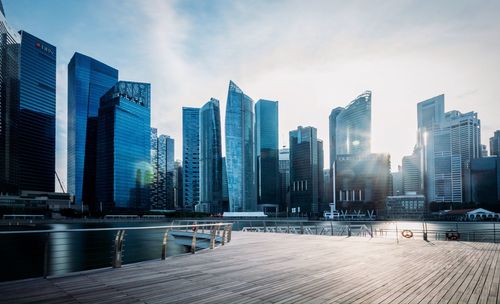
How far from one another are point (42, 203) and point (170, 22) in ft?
626

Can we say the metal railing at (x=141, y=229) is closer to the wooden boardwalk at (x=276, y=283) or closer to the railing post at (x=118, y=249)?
the railing post at (x=118, y=249)

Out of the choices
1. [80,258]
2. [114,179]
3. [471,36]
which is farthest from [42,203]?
[471,36]

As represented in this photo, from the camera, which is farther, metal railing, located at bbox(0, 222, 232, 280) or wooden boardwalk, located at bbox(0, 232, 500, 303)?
metal railing, located at bbox(0, 222, 232, 280)

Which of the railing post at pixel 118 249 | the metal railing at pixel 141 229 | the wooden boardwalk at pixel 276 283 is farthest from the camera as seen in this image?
the railing post at pixel 118 249

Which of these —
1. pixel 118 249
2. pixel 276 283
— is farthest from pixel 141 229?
pixel 276 283

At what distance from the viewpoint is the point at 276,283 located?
26.5 ft

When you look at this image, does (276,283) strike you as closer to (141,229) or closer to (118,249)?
(118,249)

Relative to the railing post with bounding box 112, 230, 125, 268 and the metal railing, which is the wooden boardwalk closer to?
the railing post with bounding box 112, 230, 125, 268

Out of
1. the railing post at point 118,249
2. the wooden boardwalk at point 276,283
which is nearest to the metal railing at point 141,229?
the railing post at point 118,249

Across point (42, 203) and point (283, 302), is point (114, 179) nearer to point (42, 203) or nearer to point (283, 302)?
point (42, 203)

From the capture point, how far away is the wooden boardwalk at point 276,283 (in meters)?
A: 6.62

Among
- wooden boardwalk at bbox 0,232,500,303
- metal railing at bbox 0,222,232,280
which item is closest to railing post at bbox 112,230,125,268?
metal railing at bbox 0,222,232,280

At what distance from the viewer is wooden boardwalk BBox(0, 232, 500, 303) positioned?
6.62 meters

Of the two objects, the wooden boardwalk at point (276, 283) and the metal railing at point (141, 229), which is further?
the metal railing at point (141, 229)
